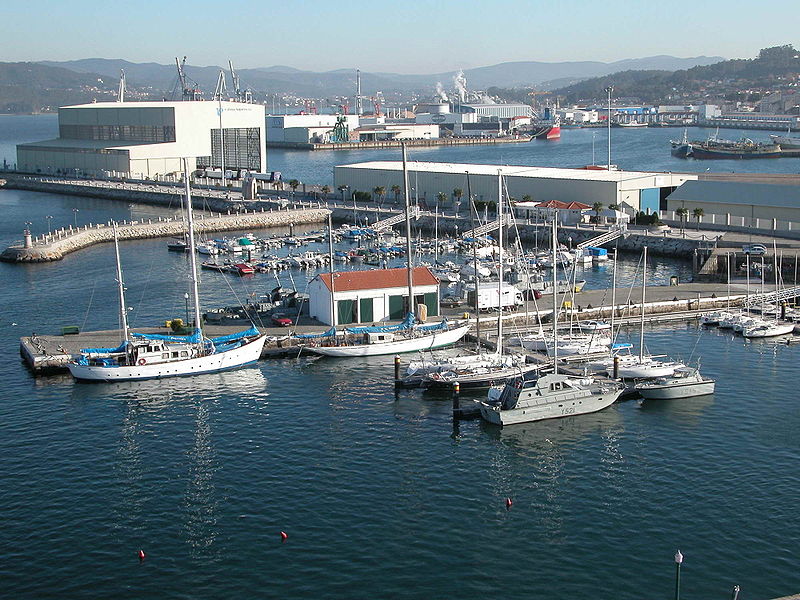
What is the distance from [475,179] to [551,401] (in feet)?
95.4

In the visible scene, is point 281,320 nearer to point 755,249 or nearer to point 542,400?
point 542,400

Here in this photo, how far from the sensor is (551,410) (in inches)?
742

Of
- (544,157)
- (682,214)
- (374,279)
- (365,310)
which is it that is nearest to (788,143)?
(544,157)

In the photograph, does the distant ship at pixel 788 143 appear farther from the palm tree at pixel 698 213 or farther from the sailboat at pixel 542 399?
the sailboat at pixel 542 399

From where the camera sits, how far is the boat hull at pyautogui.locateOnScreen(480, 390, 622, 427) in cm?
1847

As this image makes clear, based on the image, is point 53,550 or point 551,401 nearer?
point 53,550

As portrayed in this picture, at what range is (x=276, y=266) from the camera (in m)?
35.1

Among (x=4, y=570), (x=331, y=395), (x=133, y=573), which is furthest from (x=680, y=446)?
(x=4, y=570)

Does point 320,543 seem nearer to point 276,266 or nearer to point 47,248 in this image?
point 276,266

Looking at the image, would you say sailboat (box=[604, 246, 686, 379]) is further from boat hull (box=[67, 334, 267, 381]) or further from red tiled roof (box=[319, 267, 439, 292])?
boat hull (box=[67, 334, 267, 381])

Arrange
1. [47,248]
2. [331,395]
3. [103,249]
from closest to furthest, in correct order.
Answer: [331,395]
[47,248]
[103,249]

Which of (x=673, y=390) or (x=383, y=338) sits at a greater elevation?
(x=383, y=338)

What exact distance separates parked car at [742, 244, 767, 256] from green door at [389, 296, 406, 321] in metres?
12.5

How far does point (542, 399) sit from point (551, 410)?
30 cm
